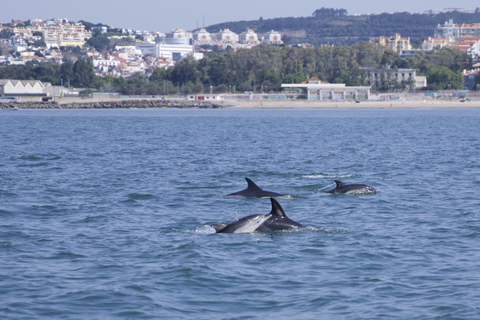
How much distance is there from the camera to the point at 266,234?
56.6ft

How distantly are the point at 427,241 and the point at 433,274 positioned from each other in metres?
3.00

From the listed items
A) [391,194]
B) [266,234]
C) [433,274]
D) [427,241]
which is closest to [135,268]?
[266,234]

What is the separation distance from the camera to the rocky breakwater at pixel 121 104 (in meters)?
181

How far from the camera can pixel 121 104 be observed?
603 ft

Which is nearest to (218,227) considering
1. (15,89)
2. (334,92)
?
(334,92)

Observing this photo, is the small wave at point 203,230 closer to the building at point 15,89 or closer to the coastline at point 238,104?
the coastline at point 238,104

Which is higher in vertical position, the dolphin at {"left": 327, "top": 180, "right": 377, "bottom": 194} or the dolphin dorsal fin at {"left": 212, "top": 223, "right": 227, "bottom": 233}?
the dolphin dorsal fin at {"left": 212, "top": 223, "right": 227, "bottom": 233}

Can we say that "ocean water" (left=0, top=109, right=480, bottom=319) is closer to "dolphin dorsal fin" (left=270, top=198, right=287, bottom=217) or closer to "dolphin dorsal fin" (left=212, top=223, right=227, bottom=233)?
"dolphin dorsal fin" (left=212, top=223, right=227, bottom=233)

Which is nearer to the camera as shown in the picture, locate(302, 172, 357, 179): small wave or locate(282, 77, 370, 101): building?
locate(302, 172, 357, 179): small wave

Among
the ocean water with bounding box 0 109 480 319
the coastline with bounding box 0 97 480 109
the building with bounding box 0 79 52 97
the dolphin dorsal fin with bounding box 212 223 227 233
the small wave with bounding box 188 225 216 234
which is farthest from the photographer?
the building with bounding box 0 79 52 97

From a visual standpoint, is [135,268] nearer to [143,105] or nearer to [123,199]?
[123,199]

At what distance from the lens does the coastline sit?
6860 inches

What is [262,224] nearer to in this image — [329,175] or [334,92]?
[329,175]

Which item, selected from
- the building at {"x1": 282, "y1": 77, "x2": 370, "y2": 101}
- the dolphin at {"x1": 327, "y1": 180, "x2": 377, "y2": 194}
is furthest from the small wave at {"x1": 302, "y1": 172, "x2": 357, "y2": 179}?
the building at {"x1": 282, "y1": 77, "x2": 370, "y2": 101}
